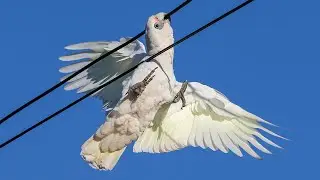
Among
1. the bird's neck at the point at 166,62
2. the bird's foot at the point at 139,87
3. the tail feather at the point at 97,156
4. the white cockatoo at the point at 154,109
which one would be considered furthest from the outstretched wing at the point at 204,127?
the bird's foot at the point at 139,87

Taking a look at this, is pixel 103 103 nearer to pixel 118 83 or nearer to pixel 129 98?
pixel 118 83

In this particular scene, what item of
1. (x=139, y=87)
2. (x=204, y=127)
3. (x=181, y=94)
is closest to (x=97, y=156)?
(x=139, y=87)

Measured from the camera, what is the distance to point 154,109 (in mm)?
13203

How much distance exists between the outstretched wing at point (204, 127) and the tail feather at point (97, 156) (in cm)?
71

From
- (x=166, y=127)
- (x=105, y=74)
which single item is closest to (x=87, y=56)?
(x=105, y=74)

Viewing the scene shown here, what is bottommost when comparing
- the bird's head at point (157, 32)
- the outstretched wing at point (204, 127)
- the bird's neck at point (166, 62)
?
the outstretched wing at point (204, 127)

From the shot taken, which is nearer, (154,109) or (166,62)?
(154,109)

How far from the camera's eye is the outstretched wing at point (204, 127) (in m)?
13.9

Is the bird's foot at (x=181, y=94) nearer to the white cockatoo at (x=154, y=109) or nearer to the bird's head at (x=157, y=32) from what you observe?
the white cockatoo at (x=154, y=109)

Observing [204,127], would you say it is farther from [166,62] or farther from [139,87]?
[139,87]

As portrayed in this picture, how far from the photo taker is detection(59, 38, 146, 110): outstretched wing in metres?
14.2

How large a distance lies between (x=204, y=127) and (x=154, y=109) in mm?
1136

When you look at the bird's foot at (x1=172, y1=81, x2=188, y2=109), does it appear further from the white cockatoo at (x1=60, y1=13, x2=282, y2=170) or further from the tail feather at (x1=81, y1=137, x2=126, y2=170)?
the tail feather at (x1=81, y1=137, x2=126, y2=170)

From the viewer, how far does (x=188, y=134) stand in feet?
46.1
